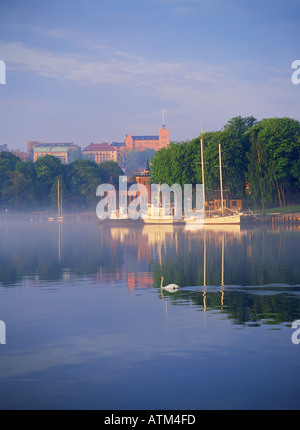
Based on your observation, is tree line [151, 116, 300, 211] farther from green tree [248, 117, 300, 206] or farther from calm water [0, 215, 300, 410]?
calm water [0, 215, 300, 410]

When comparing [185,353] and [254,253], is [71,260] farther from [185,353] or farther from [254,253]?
[185,353]

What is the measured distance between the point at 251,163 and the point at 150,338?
107004 millimetres

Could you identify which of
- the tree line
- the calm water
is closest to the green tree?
the tree line

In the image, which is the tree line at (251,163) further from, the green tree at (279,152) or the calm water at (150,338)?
the calm water at (150,338)

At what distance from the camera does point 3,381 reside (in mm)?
20406

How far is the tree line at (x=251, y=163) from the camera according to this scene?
423 feet

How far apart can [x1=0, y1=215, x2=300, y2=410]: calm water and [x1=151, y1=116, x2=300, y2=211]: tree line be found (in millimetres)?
78803

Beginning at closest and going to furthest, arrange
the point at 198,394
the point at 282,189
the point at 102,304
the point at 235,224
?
the point at 198,394 < the point at 102,304 < the point at 235,224 < the point at 282,189

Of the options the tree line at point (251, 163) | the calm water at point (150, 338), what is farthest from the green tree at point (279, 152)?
the calm water at point (150, 338)

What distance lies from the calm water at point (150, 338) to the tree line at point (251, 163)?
7880 centimetres

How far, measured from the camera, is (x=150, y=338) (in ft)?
84.8

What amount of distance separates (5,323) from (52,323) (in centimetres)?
219

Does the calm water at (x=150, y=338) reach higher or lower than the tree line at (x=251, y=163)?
A: lower

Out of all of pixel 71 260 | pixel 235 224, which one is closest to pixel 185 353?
pixel 71 260
